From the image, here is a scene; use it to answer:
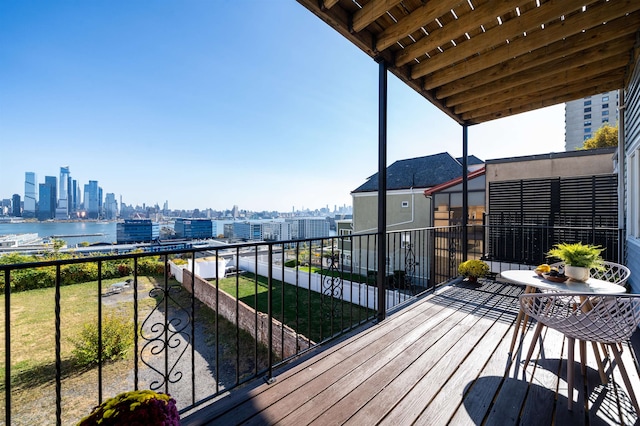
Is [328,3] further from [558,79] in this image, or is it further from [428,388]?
[558,79]

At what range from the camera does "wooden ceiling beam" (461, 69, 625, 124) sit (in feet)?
10.1

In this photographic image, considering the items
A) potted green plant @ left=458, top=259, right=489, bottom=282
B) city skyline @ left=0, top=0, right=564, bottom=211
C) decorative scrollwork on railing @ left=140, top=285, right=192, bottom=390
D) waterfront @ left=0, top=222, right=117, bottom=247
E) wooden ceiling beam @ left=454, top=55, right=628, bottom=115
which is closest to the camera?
decorative scrollwork on railing @ left=140, top=285, right=192, bottom=390

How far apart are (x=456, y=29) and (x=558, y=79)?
175 centimetres

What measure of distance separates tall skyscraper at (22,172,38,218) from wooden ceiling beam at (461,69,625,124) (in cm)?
5950

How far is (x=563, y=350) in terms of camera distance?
2.04 metres

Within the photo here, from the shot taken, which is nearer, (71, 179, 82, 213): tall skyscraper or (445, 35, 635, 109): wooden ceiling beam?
(445, 35, 635, 109): wooden ceiling beam

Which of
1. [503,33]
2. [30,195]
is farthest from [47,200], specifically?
[503,33]

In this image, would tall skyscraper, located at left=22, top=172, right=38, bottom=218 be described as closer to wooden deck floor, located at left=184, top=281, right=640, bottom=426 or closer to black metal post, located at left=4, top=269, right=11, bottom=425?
black metal post, located at left=4, top=269, right=11, bottom=425

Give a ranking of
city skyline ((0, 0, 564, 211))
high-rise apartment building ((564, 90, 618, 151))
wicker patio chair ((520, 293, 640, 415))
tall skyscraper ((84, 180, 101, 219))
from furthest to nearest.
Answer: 1. tall skyscraper ((84, 180, 101, 219))
2. high-rise apartment building ((564, 90, 618, 151))
3. city skyline ((0, 0, 564, 211))
4. wicker patio chair ((520, 293, 640, 415))

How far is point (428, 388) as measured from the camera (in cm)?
160

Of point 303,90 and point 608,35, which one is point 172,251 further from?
point 303,90

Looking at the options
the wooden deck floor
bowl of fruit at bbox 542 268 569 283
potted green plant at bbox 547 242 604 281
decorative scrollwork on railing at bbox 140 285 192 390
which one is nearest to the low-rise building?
decorative scrollwork on railing at bbox 140 285 192 390

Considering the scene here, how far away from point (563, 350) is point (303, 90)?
9.32m

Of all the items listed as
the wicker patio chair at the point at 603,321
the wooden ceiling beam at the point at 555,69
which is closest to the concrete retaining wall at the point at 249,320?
the wicker patio chair at the point at 603,321
